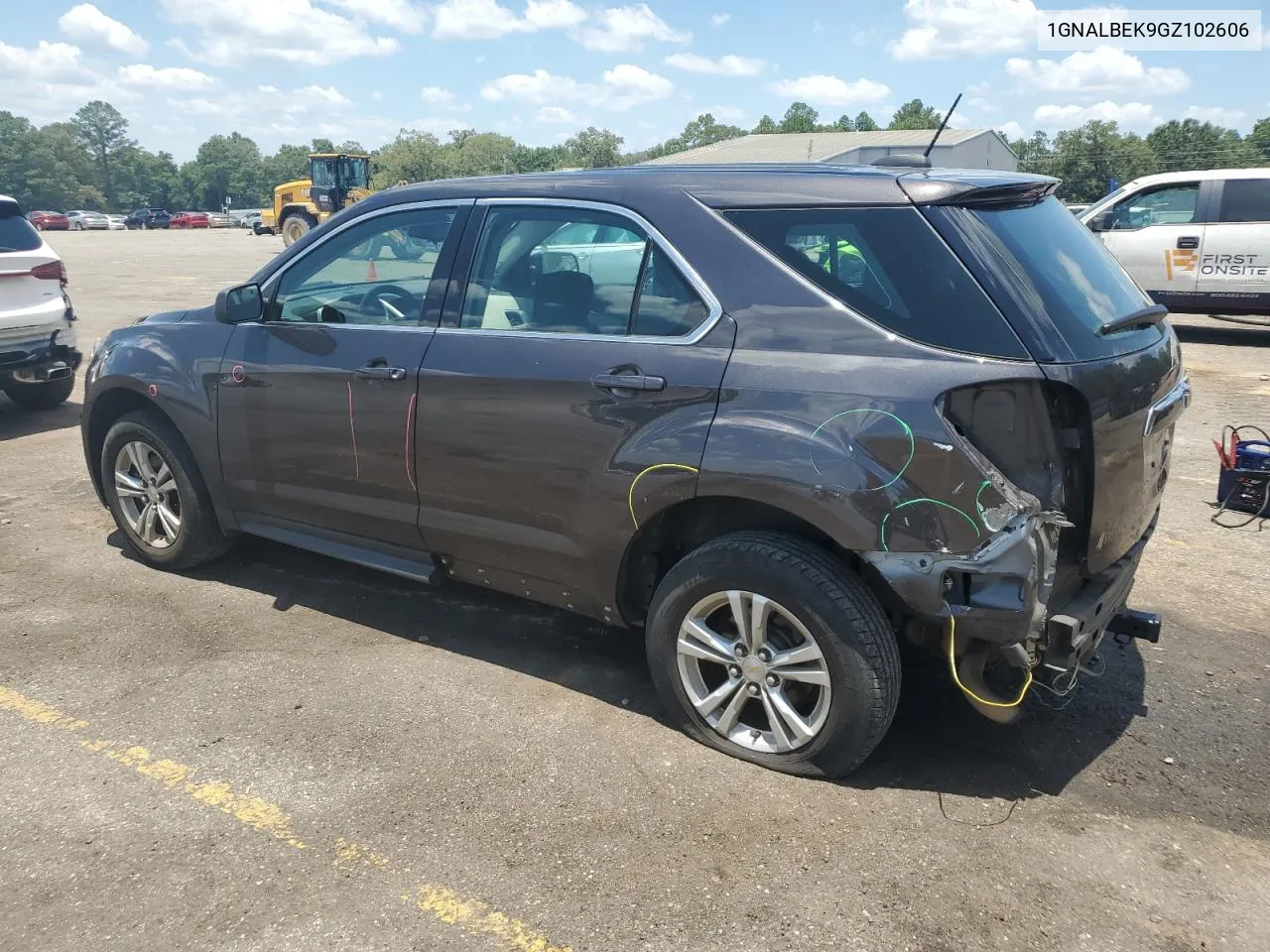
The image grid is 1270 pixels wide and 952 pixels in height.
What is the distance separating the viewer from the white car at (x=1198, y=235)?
11.7 metres

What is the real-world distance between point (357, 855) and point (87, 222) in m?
80.5

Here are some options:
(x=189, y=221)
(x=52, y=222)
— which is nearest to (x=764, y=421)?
(x=52, y=222)

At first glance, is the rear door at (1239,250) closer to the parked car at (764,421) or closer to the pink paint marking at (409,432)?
the parked car at (764,421)

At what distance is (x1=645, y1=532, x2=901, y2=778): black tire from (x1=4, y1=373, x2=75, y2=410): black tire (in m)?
7.52

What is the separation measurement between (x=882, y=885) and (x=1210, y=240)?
12.0 metres

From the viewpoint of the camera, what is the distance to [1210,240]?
12.0m

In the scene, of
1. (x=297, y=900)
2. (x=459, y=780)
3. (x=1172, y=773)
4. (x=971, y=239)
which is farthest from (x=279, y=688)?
(x=1172, y=773)

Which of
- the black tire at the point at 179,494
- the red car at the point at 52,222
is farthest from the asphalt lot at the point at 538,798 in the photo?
the red car at the point at 52,222

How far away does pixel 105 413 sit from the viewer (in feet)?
16.3

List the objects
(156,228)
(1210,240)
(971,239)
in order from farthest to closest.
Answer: (156,228) < (1210,240) < (971,239)

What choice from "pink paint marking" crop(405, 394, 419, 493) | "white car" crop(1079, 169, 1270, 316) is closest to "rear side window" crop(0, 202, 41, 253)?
"pink paint marking" crop(405, 394, 419, 493)

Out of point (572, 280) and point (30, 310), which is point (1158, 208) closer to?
point (572, 280)

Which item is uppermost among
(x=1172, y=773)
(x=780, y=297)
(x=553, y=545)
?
(x=780, y=297)

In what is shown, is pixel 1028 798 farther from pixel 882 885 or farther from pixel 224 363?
pixel 224 363
